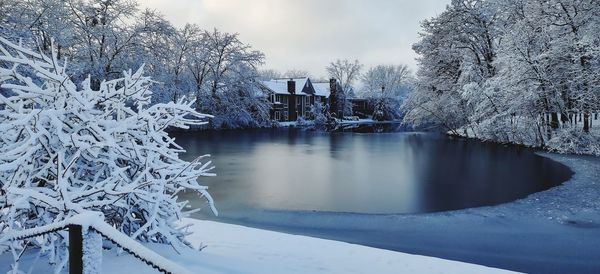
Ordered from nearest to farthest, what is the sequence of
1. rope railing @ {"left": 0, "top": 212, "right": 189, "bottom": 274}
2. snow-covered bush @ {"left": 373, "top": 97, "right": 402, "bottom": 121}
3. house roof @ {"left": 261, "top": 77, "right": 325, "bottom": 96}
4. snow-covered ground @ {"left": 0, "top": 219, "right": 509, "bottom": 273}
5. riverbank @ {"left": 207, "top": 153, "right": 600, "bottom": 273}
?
rope railing @ {"left": 0, "top": 212, "right": 189, "bottom": 274} < snow-covered ground @ {"left": 0, "top": 219, "right": 509, "bottom": 273} < riverbank @ {"left": 207, "top": 153, "right": 600, "bottom": 273} < house roof @ {"left": 261, "top": 77, "right": 325, "bottom": 96} < snow-covered bush @ {"left": 373, "top": 97, "right": 402, "bottom": 121}

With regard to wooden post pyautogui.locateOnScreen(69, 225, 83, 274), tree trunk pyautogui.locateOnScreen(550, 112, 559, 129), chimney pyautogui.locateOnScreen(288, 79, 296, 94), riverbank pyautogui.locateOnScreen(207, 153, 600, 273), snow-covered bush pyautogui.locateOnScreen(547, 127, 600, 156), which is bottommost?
riverbank pyautogui.locateOnScreen(207, 153, 600, 273)

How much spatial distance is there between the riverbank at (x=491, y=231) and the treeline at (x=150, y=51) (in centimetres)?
464

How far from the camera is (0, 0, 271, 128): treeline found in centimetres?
2666

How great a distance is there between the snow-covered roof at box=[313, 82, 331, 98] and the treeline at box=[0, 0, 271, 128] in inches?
1166

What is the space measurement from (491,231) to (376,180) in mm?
7329

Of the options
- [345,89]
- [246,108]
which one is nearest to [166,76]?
[246,108]

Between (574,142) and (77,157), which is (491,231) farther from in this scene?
(574,142)

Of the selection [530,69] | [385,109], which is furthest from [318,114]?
[530,69]

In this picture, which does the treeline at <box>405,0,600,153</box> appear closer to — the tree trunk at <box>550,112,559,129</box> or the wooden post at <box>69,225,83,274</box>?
the tree trunk at <box>550,112,559,129</box>

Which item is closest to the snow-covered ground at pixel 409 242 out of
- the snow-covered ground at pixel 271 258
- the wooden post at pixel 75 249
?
the snow-covered ground at pixel 271 258

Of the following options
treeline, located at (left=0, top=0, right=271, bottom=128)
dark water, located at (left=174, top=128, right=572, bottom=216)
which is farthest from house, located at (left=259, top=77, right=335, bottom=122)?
dark water, located at (left=174, top=128, right=572, bottom=216)

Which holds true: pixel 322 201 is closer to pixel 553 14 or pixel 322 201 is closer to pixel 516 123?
pixel 553 14

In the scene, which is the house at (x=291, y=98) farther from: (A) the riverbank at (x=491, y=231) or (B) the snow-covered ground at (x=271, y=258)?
(B) the snow-covered ground at (x=271, y=258)

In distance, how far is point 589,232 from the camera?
9.41m
